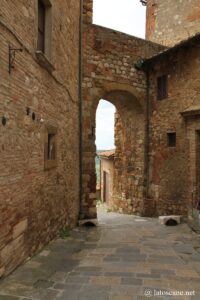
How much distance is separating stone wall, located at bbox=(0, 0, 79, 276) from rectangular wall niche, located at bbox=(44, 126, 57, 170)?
13 centimetres

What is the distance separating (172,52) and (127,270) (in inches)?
291

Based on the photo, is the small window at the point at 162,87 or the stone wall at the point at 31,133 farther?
the small window at the point at 162,87

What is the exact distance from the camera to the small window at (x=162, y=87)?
1091cm

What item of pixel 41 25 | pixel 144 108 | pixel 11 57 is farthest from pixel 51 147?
pixel 144 108

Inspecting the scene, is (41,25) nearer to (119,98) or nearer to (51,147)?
(51,147)

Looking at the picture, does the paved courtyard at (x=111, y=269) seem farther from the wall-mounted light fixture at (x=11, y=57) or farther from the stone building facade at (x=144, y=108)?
the wall-mounted light fixture at (x=11, y=57)

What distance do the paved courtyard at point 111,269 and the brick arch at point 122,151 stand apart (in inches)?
83.4

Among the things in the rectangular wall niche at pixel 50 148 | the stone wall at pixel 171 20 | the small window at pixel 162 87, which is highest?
the stone wall at pixel 171 20

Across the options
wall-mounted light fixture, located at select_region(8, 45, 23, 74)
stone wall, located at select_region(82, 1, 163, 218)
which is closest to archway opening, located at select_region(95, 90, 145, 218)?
stone wall, located at select_region(82, 1, 163, 218)

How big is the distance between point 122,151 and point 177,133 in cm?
322

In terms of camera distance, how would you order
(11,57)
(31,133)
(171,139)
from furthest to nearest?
1. (171,139)
2. (31,133)
3. (11,57)

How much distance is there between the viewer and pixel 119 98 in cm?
1195

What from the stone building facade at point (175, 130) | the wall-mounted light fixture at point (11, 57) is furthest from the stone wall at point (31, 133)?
the stone building facade at point (175, 130)

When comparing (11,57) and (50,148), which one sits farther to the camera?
(50,148)
